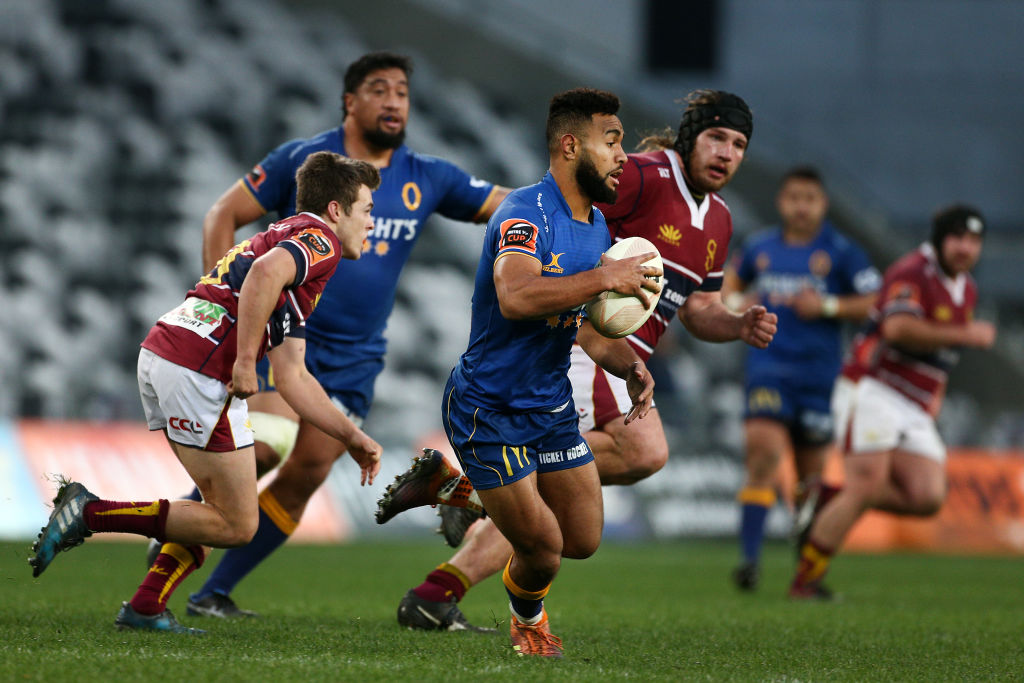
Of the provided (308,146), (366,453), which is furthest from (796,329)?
(366,453)

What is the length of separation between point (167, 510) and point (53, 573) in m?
3.65

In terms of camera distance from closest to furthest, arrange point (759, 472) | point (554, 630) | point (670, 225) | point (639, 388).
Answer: point (639, 388) < point (670, 225) < point (554, 630) < point (759, 472)

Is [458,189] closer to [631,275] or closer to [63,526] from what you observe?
[631,275]

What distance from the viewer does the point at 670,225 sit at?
5.51 metres

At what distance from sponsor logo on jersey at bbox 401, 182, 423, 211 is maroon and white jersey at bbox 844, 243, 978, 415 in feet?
10.6

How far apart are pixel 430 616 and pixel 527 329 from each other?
61.8 inches

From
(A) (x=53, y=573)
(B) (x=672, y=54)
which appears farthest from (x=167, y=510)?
(B) (x=672, y=54)

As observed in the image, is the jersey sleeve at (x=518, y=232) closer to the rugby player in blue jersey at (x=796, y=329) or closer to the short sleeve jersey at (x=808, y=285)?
the rugby player in blue jersey at (x=796, y=329)

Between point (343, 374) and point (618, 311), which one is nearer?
point (618, 311)

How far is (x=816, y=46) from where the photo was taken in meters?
23.0

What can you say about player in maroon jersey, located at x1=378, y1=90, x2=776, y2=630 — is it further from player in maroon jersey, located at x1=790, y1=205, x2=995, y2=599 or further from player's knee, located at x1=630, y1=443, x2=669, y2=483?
player in maroon jersey, located at x1=790, y1=205, x2=995, y2=599

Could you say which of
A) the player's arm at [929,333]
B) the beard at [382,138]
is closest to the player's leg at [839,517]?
the player's arm at [929,333]

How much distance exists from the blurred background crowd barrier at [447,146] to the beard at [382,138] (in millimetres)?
6381

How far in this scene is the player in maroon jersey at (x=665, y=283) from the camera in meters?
5.47
